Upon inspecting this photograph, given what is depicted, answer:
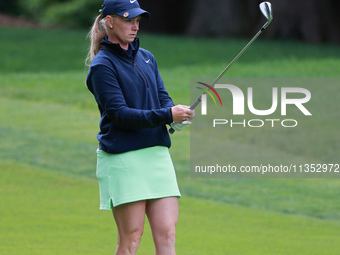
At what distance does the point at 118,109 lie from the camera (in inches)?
150

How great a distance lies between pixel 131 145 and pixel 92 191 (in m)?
4.60

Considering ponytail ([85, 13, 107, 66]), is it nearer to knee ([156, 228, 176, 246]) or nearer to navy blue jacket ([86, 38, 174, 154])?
navy blue jacket ([86, 38, 174, 154])

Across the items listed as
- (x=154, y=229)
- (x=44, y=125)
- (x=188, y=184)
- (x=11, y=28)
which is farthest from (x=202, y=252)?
(x=11, y=28)

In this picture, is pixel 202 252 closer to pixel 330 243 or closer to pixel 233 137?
pixel 330 243

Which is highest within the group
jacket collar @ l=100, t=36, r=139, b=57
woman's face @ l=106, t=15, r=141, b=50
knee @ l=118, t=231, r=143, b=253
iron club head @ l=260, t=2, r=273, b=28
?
iron club head @ l=260, t=2, r=273, b=28

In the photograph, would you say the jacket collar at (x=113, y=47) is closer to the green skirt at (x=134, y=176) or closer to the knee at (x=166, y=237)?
the green skirt at (x=134, y=176)

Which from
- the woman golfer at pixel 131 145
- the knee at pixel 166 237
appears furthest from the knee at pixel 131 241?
the knee at pixel 166 237

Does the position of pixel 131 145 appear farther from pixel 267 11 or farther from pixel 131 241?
pixel 267 11

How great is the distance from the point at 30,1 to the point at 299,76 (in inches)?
932

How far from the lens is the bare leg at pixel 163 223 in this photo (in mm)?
3955

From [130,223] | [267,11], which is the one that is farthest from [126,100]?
[267,11]

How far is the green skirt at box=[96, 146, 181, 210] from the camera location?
3.94 meters

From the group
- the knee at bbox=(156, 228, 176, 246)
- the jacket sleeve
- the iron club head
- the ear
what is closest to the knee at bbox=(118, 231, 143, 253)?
the knee at bbox=(156, 228, 176, 246)

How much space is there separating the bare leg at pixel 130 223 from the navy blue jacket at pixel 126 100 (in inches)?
12.6
